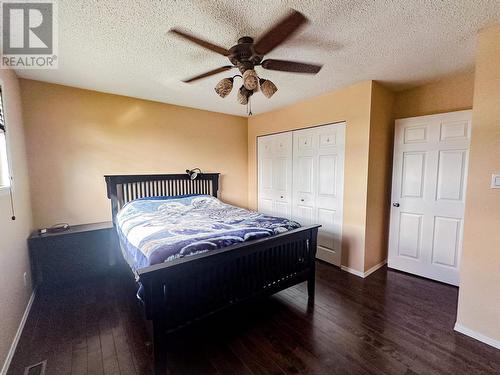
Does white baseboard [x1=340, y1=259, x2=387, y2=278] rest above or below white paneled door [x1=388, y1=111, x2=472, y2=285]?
below

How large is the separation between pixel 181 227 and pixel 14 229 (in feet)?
4.48

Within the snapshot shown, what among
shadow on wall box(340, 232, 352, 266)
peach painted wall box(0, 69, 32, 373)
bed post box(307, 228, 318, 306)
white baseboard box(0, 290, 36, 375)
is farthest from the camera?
Answer: shadow on wall box(340, 232, 352, 266)

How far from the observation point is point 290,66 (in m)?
1.70

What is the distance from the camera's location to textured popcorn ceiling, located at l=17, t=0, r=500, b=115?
1477mm

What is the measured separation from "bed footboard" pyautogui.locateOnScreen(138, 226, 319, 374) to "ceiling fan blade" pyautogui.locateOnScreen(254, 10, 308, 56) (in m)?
1.44

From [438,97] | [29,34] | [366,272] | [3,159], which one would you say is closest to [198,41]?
[29,34]

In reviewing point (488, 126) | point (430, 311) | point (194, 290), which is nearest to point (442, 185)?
point (488, 126)

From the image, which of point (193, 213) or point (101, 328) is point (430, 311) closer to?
point (193, 213)

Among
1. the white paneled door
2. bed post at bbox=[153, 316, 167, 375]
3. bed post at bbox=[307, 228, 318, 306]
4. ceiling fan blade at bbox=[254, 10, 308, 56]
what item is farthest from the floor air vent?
the white paneled door

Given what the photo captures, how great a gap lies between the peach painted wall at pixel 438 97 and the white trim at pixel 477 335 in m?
2.23

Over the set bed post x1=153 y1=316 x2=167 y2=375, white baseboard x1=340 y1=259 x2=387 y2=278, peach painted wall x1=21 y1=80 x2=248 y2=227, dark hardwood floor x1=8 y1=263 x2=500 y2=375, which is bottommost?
dark hardwood floor x1=8 y1=263 x2=500 y2=375

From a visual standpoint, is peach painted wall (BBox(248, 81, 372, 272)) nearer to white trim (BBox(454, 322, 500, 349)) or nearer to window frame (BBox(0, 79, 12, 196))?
white trim (BBox(454, 322, 500, 349))

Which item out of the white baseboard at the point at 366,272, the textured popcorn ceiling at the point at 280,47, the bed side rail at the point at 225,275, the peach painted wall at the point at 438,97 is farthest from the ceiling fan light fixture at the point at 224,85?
the white baseboard at the point at 366,272

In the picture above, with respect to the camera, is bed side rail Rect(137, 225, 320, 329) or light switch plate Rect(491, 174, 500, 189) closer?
bed side rail Rect(137, 225, 320, 329)
